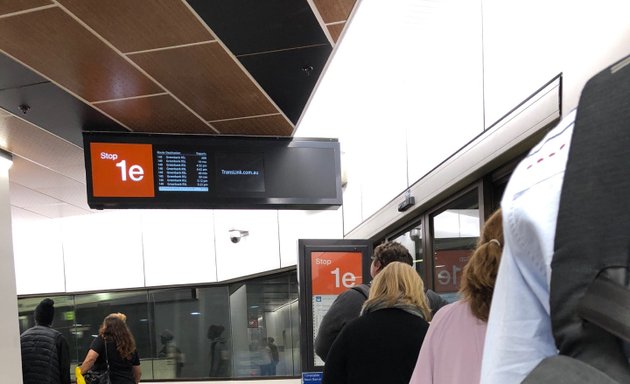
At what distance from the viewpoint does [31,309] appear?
12.1m

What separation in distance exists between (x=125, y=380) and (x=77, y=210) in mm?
4739

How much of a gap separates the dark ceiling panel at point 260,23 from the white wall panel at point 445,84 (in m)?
0.97

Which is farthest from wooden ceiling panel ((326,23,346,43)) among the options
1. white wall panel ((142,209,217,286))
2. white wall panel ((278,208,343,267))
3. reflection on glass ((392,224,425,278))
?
white wall panel ((142,209,217,286))

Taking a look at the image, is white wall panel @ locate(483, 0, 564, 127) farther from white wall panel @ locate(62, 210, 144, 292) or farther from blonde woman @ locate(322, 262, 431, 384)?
white wall panel @ locate(62, 210, 144, 292)

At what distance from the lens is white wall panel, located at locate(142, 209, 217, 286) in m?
11.2

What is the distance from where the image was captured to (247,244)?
35.2ft

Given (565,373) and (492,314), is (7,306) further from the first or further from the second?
(565,373)

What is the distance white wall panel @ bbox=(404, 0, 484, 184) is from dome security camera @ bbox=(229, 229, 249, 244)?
18.7 ft

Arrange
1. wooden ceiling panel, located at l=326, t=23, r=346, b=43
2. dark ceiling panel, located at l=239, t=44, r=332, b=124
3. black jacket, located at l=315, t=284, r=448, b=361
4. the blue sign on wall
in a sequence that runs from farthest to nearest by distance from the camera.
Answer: the blue sign on wall < dark ceiling panel, located at l=239, t=44, r=332, b=124 < wooden ceiling panel, located at l=326, t=23, r=346, b=43 < black jacket, located at l=315, t=284, r=448, b=361

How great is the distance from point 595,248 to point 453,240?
4462 mm

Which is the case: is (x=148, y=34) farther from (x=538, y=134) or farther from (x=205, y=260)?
(x=205, y=260)

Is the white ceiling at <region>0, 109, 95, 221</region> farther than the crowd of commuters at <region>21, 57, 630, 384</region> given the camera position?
Yes

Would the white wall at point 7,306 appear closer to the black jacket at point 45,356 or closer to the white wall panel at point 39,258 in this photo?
the black jacket at point 45,356

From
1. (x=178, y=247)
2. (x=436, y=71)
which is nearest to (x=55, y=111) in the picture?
(x=436, y=71)
